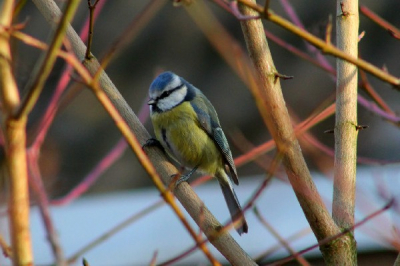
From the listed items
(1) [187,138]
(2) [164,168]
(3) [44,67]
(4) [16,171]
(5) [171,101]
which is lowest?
(4) [16,171]

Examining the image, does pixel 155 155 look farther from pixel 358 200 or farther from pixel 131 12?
pixel 131 12

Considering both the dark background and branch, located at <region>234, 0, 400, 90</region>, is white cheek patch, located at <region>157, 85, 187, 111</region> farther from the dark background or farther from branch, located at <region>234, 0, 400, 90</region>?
branch, located at <region>234, 0, 400, 90</region>

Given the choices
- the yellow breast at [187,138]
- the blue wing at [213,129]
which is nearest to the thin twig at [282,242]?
the yellow breast at [187,138]

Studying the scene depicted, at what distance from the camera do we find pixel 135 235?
4230 mm

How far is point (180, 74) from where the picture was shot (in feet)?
13.3

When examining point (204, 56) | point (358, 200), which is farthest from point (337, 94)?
point (204, 56)

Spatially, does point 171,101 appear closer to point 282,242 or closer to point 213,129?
point 213,129

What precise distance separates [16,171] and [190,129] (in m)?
1.98

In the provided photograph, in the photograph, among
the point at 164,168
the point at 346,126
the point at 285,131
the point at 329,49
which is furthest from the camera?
the point at 164,168

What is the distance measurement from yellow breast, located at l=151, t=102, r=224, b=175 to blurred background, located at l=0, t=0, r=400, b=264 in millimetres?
1082

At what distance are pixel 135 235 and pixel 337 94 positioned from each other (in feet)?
9.44

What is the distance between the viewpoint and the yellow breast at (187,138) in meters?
2.64

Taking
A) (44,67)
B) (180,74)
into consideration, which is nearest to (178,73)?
(180,74)

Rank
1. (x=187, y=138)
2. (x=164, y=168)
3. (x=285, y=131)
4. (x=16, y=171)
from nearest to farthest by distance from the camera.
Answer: (x=16, y=171) → (x=285, y=131) → (x=164, y=168) → (x=187, y=138)
